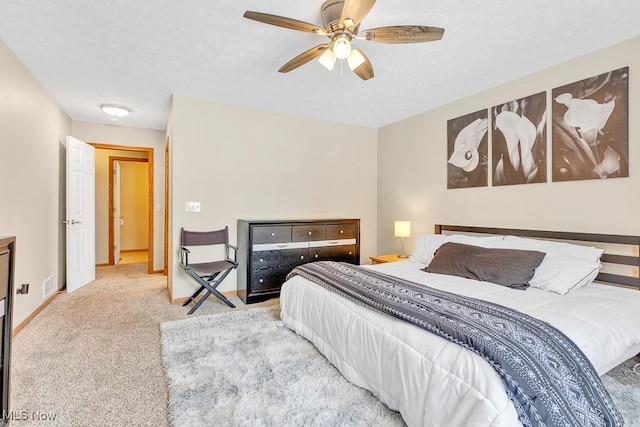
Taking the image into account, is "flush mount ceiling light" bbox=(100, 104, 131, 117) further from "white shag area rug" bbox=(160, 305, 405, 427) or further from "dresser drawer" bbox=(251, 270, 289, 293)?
"white shag area rug" bbox=(160, 305, 405, 427)

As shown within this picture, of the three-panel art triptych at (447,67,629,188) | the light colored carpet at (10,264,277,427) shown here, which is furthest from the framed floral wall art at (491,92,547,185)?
the light colored carpet at (10,264,277,427)

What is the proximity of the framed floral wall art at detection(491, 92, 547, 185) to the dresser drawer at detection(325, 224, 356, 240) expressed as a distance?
1757 millimetres

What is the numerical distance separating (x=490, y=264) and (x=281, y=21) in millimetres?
2289

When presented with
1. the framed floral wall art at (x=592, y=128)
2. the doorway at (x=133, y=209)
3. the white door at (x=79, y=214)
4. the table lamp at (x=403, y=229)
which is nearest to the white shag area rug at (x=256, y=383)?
the table lamp at (x=403, y=229)

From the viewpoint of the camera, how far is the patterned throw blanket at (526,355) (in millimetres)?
1106

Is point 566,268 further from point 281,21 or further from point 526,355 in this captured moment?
point 281,21

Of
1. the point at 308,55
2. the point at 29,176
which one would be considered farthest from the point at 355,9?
the point at 29,176

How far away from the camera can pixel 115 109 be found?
378 centimetres

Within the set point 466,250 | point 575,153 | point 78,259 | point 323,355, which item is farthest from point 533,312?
point 78,259

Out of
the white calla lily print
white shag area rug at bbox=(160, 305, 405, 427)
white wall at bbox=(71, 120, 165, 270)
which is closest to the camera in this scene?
white shag area rug at bbox=(160, 305, 405, 427)

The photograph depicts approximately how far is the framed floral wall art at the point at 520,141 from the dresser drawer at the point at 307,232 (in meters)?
2.04

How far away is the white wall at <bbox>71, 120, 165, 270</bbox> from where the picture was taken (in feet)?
14.9

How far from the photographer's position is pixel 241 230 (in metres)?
3.69

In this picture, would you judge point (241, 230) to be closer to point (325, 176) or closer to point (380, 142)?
point (325, 176)
